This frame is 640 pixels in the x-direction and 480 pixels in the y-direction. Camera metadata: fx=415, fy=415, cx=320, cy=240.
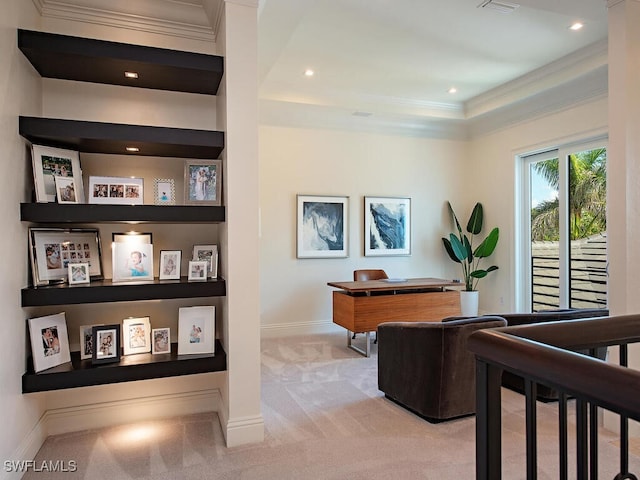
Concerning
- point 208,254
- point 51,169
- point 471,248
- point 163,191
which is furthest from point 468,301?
point 51,169

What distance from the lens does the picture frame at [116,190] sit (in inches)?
104

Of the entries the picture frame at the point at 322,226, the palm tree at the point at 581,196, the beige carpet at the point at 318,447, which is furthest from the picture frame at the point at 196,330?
the palm tree at the point at 581,196

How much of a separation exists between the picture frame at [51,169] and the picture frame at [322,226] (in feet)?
10.5

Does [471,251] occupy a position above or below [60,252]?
below

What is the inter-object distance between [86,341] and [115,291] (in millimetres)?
463

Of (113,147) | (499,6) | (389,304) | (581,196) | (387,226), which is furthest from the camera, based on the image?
(387,226)

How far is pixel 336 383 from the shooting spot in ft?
12.0

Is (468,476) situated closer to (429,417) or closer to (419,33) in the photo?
(429,417)

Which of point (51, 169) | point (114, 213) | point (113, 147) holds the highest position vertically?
point (113, 147)

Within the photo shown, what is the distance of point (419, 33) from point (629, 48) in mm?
1744

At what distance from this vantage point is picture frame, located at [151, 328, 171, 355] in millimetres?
2752

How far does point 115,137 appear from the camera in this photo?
8.12 feet

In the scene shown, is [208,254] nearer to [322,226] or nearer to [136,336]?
[136,336]

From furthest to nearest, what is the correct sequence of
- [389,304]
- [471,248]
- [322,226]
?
[471,248] → [322,226] → [389,304]
